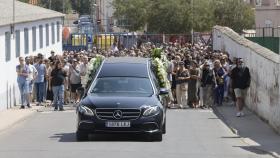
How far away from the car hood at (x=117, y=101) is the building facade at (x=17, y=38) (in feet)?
35.8

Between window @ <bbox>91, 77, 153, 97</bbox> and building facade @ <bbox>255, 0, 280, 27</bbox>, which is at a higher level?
building facade @ <bbox>255, 0, 280, 27</bbox>

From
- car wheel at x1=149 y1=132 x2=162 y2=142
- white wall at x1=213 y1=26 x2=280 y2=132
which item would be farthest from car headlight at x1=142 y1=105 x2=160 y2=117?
white wall at x1=213 y1=26 x2=280 y2=132

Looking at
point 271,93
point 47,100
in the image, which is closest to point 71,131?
point 271,93

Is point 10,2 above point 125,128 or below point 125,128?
above

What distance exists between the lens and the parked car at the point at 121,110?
18844mm

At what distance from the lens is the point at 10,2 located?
1657 inches

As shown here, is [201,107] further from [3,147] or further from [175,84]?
[3,147]

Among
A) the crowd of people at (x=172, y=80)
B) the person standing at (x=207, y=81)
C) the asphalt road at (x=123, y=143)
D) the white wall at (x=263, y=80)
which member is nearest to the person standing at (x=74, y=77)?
the crowd of people at (x=172, y=80)

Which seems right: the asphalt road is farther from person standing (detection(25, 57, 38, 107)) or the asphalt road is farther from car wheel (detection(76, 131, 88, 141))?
person standing (detection(25, 57, 38, 107))

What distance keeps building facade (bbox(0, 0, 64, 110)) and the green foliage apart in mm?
20604

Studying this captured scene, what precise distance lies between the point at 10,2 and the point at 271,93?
21.3 metres

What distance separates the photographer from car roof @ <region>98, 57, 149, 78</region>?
20656 millimetres

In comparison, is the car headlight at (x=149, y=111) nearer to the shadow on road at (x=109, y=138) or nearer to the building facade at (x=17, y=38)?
the shadow on road at (x=109, y=138)

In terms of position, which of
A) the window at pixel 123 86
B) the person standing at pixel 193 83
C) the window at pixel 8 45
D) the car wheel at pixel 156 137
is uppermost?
the window at pixel 8 45
